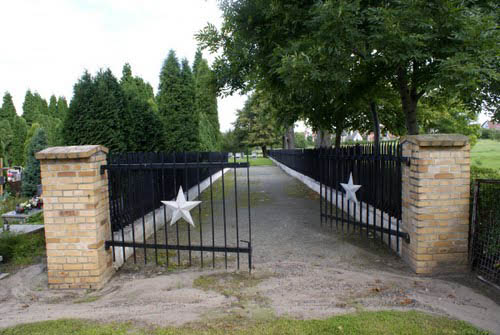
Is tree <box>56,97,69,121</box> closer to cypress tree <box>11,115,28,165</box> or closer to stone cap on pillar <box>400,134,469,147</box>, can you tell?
cypress tree <box>11,115,28,165</box>

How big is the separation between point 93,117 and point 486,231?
6.92m

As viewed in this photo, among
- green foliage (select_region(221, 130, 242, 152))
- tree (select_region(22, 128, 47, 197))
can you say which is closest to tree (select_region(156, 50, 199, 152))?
tree (select_region(22, 128, 47, 197))

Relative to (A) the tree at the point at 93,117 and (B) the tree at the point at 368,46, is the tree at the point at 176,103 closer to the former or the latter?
(B) the tree at the point at 368,46

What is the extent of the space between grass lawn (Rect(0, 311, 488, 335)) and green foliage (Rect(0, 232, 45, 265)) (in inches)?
96.9

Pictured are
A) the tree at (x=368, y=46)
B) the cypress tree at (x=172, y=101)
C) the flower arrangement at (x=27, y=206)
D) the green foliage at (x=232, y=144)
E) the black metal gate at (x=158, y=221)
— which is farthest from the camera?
the green foliage at (x=232, y=144)

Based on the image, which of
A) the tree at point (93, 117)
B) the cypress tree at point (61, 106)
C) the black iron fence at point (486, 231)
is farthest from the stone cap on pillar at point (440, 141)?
the cypress tree at point (61, 106)

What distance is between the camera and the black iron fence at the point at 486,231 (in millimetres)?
3867

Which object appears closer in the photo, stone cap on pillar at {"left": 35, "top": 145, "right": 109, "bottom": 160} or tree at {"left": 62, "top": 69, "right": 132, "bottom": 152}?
stone cap on pillar at {"left": 35, "top": 145, "right": 109, "bottom": 160}

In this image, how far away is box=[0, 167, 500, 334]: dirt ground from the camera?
129 inches

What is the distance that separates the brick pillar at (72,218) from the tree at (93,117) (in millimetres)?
3034

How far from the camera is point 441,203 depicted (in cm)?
422

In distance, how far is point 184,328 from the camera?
2.99 m

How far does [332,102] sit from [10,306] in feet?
28.6

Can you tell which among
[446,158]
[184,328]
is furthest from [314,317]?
[446,158]
